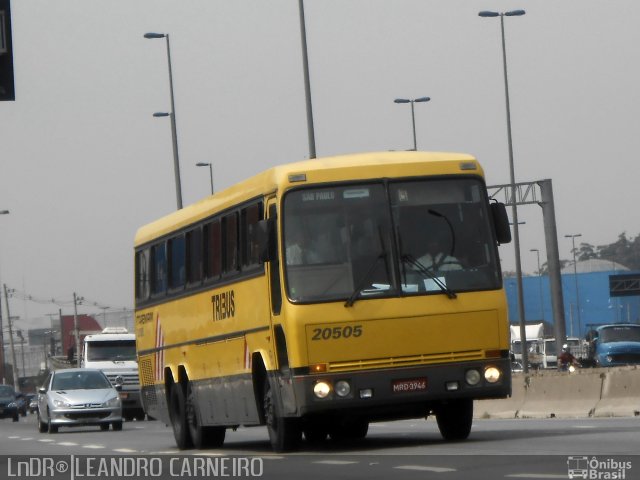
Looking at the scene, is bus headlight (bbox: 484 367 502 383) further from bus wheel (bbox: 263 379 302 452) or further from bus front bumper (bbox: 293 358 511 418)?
bus wheel (bbox: 263 379 302 452)

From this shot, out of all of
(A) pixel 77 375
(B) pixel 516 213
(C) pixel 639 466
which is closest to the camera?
(C) pixel 639 466

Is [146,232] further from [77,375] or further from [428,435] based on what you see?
[77,375]

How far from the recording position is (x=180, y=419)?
24438 mm

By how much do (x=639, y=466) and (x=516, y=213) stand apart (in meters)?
49.8

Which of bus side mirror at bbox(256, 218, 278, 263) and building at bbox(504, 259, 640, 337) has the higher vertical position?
building at bbox(504, 259, 640, 337)

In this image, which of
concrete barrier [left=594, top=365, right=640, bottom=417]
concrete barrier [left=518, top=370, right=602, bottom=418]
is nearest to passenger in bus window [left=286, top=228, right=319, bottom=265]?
concrete barrier [left=594, top=365, right=640, bottom=417]

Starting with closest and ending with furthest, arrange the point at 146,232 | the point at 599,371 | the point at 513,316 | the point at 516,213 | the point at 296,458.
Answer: the point at 296,458
the point at 146,232
the point at 599,371
the point at 516,213
the point at 513,316

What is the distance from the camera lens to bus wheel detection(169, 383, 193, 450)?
79.5 feet

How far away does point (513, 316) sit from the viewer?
154 metres

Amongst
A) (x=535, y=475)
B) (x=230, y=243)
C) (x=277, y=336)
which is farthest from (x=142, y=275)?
(x=535, y=475)

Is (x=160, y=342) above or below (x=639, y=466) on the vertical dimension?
above

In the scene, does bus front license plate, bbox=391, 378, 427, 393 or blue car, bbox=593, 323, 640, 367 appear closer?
bus front license plate, bbox=391, 378, 427, 393

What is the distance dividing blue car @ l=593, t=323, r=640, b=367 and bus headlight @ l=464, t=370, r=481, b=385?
119ft

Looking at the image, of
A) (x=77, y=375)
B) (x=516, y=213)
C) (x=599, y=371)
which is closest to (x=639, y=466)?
(x=599, y=371)
